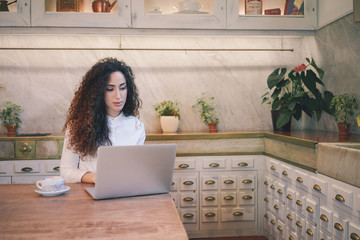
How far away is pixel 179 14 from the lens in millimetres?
2963

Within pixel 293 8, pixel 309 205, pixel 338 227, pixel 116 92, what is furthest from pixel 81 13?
pixel 338 227

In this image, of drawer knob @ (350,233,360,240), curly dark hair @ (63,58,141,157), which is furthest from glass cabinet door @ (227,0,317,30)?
drawer knob @ (350,233,360,240)

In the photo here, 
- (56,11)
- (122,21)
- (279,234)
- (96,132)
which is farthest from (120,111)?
(279,234)

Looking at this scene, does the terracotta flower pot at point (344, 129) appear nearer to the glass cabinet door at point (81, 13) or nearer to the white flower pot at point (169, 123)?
the white flower pot at point (169, 123)

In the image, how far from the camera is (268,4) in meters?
3.07

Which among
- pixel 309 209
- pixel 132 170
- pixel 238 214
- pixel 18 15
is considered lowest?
pixel 238 214

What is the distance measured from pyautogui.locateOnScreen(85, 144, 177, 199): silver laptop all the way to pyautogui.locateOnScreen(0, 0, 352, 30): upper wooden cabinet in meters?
1.87

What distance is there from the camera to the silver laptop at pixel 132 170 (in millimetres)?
1234

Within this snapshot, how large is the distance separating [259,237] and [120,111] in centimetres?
179

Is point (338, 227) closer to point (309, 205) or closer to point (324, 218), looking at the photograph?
point (324, 218)

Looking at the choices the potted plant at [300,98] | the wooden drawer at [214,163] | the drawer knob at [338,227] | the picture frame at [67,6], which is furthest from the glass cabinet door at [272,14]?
the drawer knob at [338,227]

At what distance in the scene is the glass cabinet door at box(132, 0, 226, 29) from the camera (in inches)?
115

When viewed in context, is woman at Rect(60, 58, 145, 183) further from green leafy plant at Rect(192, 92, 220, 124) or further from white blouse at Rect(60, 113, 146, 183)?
green leafy plant at Rect(192, 92, 220, 124)

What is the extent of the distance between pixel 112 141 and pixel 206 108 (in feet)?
4.89
